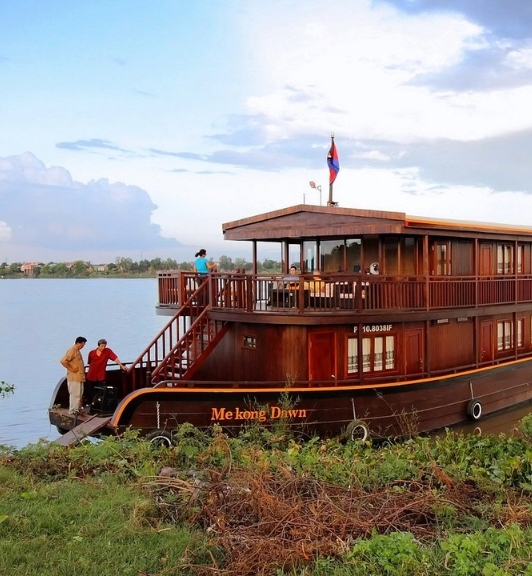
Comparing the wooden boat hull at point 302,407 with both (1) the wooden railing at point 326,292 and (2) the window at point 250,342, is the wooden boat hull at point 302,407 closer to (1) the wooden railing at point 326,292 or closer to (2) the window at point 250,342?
(2) the window at point 250,342

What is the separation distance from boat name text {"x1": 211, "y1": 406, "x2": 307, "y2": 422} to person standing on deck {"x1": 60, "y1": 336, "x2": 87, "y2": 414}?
304 cm

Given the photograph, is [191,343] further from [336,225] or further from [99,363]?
[336,225]

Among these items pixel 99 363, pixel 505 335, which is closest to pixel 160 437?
pixel 99 363

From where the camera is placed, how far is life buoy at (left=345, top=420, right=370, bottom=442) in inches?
447

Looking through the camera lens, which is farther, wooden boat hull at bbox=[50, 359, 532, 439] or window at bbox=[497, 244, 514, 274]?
window at bbox=[497, 244, 514, 274]

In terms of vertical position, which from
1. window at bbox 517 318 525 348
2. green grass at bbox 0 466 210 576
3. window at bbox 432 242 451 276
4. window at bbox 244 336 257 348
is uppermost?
window at bbox 432 242 451 276

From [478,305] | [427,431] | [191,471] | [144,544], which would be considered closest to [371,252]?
[478,305]

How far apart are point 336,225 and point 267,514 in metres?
8.43

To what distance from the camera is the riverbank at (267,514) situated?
4680mm

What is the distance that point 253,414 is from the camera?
10852 millimetres

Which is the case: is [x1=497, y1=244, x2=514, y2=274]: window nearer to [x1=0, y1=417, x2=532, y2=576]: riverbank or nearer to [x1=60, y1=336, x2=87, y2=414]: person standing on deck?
[x1=0, y1=417, x2=532, y2=576]: riverbank

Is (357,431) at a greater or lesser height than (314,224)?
lesser

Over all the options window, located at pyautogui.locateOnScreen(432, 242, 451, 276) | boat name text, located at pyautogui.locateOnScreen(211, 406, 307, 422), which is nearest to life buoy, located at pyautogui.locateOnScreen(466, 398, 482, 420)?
window, located at pyautogui.locateOnScreen(432, 242, 451, 276)

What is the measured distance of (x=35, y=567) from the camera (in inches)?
187
